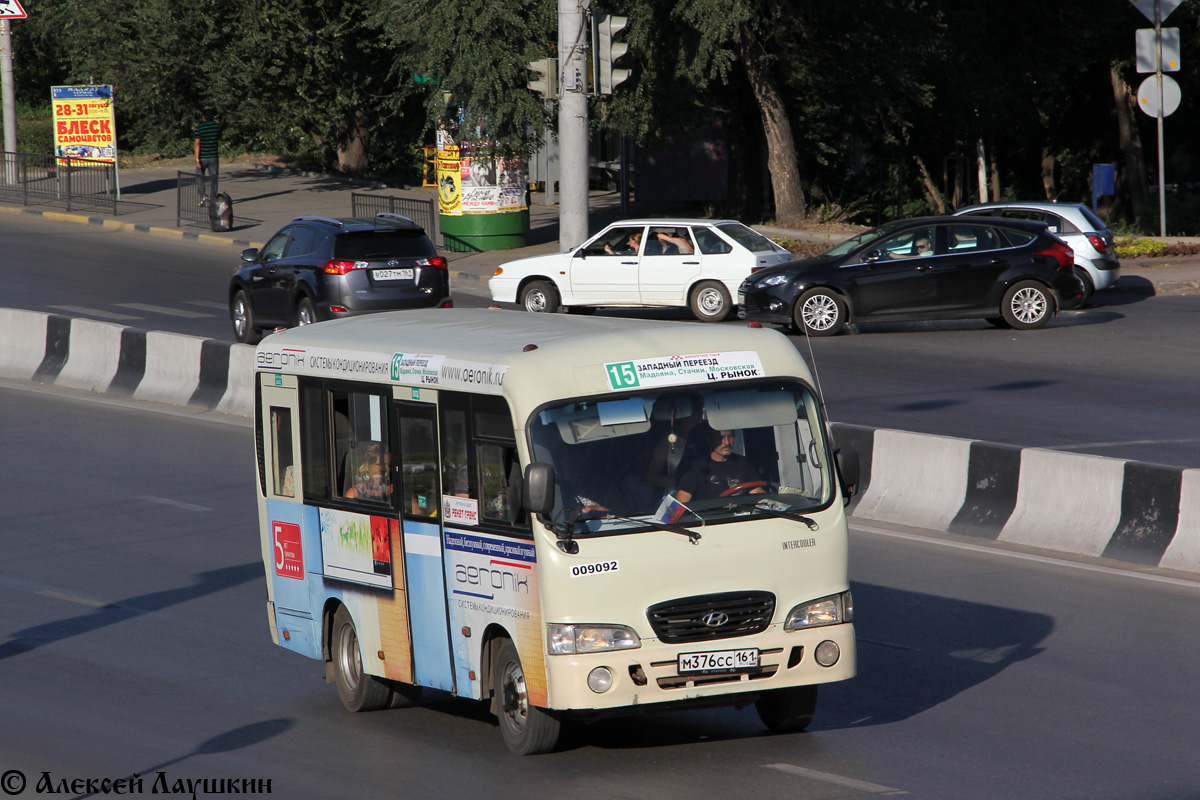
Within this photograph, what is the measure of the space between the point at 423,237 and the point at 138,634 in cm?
1258

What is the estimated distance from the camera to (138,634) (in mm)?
10047

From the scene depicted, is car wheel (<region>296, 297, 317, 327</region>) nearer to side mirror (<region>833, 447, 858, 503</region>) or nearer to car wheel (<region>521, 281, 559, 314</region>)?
car wheel (<region>521, 281, 559, 314</region>)

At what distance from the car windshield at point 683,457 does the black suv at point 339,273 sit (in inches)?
552

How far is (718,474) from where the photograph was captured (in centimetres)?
737

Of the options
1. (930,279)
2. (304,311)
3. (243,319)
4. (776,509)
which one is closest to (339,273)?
(304,311)

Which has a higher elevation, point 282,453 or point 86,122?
point 86,122

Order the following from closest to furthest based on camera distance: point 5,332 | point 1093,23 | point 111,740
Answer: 1. point 111,740
2. point 5,332
3. point 1093,23

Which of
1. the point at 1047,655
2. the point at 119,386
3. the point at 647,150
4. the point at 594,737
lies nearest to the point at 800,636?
the point at 594,737

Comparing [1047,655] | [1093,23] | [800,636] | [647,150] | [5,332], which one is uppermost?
[1093,23]

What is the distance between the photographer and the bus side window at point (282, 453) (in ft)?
29.0

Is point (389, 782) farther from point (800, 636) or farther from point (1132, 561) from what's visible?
point (1132, 561)

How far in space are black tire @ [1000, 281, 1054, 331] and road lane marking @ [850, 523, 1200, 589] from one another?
9647mm

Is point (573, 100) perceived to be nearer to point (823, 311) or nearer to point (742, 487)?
point (823, 311)
